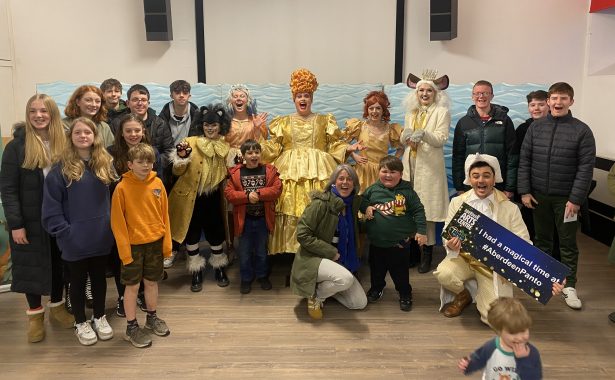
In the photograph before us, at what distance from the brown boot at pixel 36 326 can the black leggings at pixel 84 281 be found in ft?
0.87

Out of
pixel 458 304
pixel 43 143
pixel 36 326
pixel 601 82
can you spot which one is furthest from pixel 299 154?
pixel 601 82

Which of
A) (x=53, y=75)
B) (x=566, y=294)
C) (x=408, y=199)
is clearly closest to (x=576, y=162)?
(x=566, y=294)

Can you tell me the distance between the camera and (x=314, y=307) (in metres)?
3.63

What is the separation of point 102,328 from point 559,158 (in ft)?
11.0

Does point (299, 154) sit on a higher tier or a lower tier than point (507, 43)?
lower

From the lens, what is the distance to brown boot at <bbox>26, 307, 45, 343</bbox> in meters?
3.33

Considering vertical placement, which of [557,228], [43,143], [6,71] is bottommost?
[557,228]

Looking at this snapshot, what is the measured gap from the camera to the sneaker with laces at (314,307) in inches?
143

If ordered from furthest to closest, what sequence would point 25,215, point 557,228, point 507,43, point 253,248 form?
point 507,43 < point 253,248 < point 557,228 < point 25,215

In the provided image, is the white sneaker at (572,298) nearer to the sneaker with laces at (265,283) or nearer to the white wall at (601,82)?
the sneaker with laces at (265,283)

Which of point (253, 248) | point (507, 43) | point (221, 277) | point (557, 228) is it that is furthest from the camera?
point (507, 43)

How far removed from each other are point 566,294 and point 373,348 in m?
1.66

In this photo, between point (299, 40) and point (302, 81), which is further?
point (299, 40)

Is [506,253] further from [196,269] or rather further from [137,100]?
[137,100]
